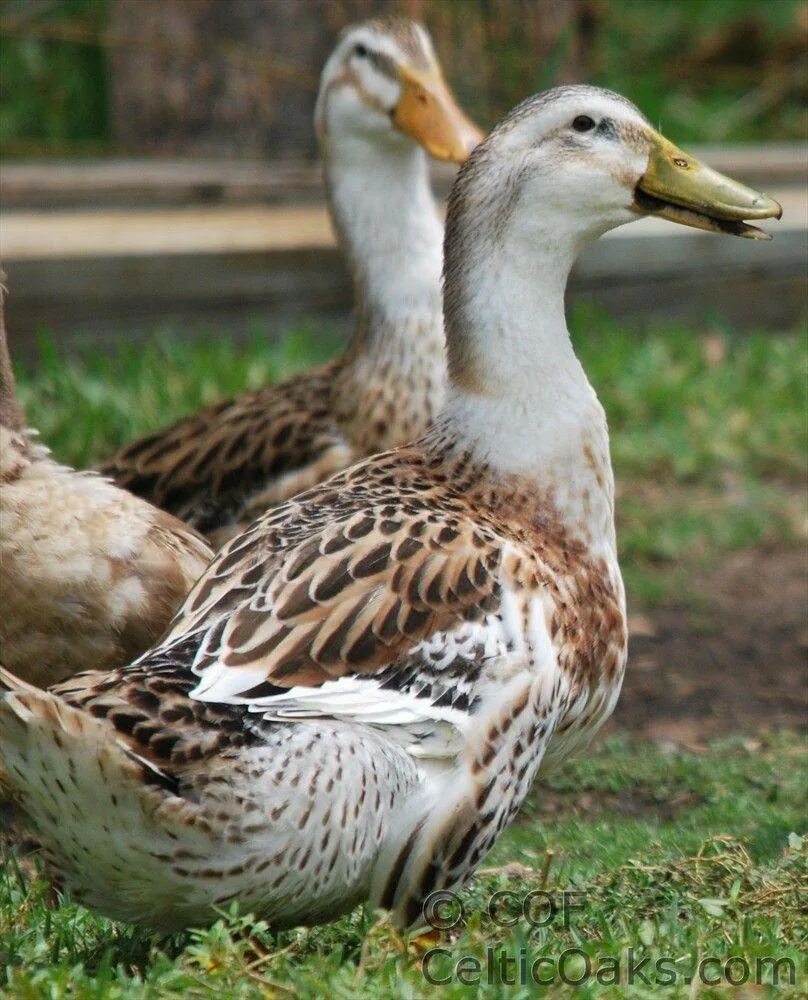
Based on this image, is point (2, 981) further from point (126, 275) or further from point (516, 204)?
point (126, 275)

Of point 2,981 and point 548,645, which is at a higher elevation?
point 548,645

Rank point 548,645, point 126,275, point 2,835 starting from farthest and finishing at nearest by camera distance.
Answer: point 126,275
point 2,835
point 548,645

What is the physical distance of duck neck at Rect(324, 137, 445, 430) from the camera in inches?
216

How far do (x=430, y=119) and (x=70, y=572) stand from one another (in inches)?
88.9

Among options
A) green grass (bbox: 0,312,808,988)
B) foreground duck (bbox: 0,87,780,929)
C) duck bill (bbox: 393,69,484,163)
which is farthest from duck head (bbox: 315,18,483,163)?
foreground duck (bbox: 0,87,780,929)

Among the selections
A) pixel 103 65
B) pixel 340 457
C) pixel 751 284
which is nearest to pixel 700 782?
pixel 340 457

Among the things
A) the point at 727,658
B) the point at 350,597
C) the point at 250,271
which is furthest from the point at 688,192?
the point at 250,271

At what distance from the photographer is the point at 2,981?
3.15 m

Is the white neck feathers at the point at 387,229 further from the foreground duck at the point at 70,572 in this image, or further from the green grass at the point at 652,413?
the foreground duck at the point at 70,572

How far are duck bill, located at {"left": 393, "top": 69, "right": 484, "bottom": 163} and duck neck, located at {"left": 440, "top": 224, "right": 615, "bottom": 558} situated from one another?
5.74ft

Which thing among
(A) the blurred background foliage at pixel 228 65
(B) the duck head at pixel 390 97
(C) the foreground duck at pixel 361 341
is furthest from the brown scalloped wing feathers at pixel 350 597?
(A) the blurred background foliage at pixel 228 65

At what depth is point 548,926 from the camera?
339cm

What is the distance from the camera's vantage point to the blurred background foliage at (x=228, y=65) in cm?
828

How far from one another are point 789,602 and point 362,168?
209 cm
